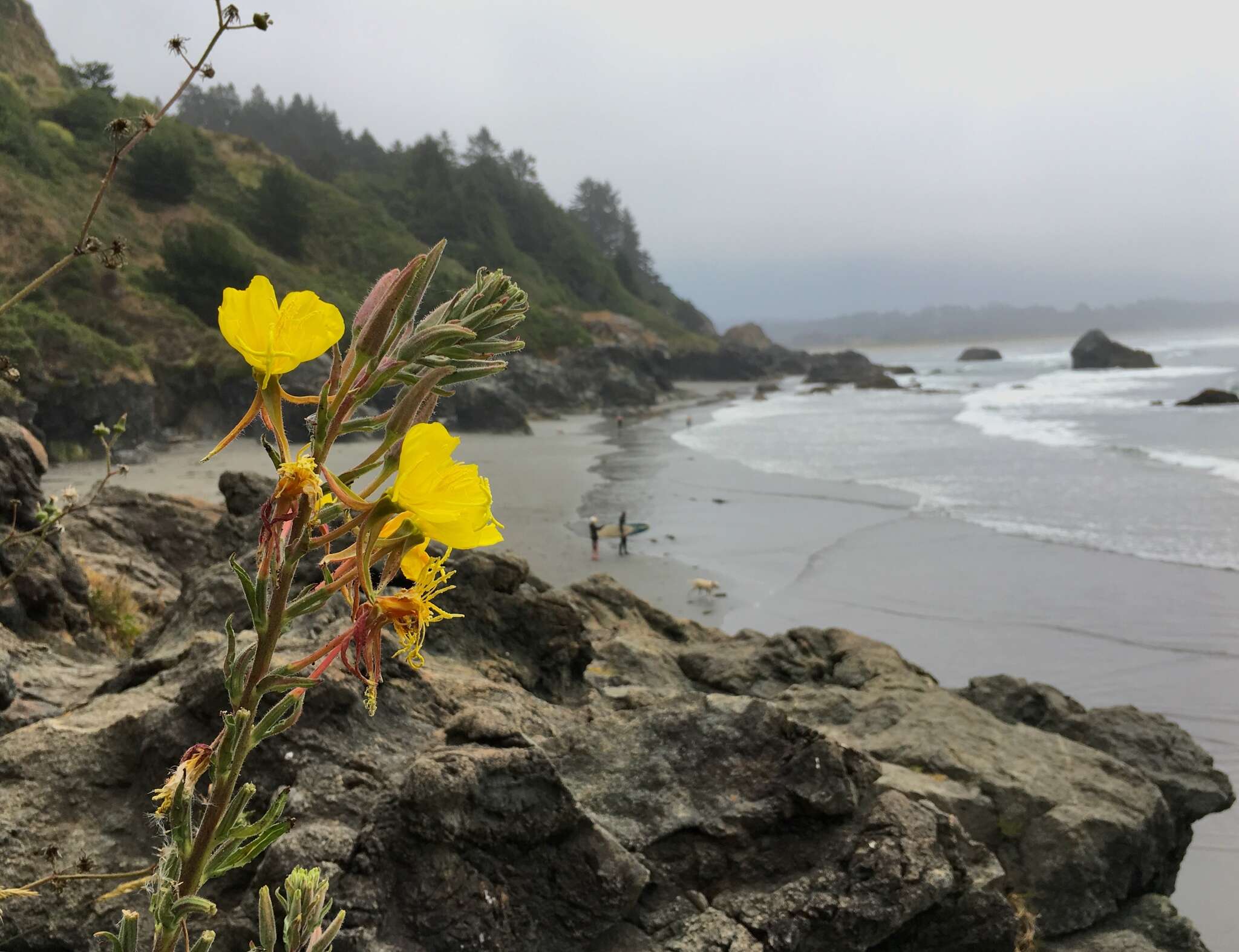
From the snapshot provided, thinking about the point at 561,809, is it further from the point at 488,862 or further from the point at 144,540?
the point at 144,540

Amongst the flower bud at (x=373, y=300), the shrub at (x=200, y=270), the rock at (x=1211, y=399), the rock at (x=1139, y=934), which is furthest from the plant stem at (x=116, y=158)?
the rock at (x=1211, y=399)

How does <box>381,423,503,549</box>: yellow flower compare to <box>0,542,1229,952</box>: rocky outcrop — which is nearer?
<box>381,423,503,549</box>: yellow flower

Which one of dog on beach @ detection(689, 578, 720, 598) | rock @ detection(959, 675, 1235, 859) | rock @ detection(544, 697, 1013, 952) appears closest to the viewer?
rock @ detection(544, 697, 1013, 952)

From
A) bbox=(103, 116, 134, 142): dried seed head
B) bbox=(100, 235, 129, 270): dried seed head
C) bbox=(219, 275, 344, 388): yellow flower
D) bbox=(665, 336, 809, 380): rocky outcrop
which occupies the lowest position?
bbox=(219, 275, 344, 388): yellow flower

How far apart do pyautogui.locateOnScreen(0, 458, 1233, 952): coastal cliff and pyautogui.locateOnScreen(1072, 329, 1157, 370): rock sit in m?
71.4

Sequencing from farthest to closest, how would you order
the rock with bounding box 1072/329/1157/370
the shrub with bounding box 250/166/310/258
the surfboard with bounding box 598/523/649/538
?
the rock with bounding box 1072/329/1157/370
the shrub with bounding box 250/166/310/258
the surfboard with bounding box 598/523/649/538

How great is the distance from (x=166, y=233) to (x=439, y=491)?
125 feet

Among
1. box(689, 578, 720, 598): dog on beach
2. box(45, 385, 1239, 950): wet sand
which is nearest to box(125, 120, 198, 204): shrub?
box(45, 385, 1239, 950): wet sand

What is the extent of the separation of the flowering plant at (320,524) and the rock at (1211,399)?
1572 inches

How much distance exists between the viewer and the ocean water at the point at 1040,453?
1495 centimetres

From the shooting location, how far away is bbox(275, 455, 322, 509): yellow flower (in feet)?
3.35

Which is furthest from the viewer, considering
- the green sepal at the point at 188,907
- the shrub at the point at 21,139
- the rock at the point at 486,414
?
the rock at the point at 486,414

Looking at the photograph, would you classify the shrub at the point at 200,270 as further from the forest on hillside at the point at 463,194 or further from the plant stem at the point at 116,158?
the plant stem at the point at 116,158

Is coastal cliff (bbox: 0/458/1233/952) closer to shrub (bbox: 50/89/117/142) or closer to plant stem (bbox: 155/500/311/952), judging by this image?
plant stem (bbox: 155/500/311/952)
